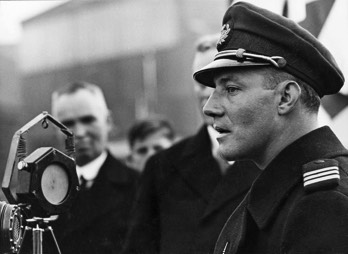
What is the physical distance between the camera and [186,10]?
891cm

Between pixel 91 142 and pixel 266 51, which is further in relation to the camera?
pixel 91 142

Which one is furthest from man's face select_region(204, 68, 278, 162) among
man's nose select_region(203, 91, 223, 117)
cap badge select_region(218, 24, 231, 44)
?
cap badge select_region(218, 24, 231, 44)

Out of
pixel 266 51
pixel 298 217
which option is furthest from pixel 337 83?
pixel 298 217

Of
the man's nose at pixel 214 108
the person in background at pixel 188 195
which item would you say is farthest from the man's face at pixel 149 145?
the man's nose at pixel 214 108

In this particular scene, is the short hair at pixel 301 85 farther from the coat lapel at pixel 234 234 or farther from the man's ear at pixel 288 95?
the coat lapel at pixel 234 234

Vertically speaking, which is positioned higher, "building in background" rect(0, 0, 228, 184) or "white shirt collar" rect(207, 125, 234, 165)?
"building in background" rect(0, 0, 228, 184)

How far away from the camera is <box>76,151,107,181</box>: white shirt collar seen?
11.1ft

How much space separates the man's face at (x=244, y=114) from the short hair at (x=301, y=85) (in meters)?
0.02

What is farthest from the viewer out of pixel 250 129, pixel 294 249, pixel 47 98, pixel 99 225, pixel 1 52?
pixel 47 98

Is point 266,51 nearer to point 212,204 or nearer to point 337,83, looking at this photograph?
point 337,83

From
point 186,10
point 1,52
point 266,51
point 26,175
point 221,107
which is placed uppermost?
point 186,10

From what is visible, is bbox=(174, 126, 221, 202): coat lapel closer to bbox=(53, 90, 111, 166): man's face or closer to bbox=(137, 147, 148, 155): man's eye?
bbox=(53, 90, 111, 166): man's face

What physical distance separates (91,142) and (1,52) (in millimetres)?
3962

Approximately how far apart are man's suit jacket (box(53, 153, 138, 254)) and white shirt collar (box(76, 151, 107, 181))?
3 cm
